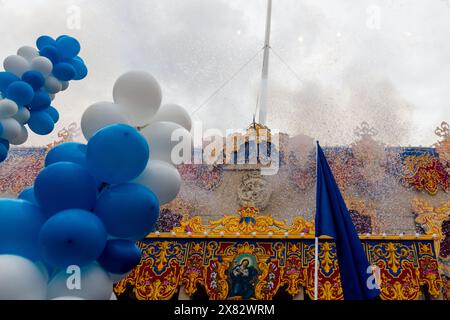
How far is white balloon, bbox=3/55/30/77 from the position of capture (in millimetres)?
4383

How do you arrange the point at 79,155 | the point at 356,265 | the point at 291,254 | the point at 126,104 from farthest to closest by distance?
the point at 291,254
the point at 356,265
the point at 126,104
the point at 79,155

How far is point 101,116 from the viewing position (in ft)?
9.94

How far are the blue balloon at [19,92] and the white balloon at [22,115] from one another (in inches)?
4.2

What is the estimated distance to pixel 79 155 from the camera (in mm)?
2891

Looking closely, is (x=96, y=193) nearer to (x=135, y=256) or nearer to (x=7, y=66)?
(x=135, y=256)

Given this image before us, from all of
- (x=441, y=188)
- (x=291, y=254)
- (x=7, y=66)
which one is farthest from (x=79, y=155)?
(x=441, y=188)

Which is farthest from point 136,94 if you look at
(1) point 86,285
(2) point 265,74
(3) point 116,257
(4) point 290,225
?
(2) point 265,74

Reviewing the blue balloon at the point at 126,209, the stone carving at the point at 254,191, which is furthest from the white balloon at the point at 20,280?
the stone carving at the point at 254,191

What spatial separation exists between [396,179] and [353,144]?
3.40 feet

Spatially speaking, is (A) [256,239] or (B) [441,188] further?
(B) [441,188]

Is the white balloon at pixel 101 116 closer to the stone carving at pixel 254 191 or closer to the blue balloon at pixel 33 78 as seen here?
the blue balloon at pixel 33 78

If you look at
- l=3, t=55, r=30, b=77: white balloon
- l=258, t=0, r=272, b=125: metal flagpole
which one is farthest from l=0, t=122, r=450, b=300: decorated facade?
l=3, t=55, r=30, b=77: white balloon

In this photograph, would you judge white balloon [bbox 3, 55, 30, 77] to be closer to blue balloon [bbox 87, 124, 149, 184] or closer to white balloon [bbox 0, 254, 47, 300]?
blue balloon [bbox 87, 124, 149, 184]

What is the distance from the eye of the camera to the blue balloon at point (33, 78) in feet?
14.3
